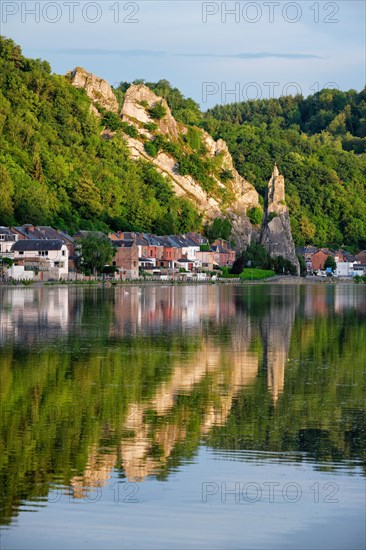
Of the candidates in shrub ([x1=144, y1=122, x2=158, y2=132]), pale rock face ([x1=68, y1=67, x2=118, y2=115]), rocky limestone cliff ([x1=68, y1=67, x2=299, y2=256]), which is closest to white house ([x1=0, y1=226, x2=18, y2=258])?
rocky limestone cliff ([x1=68, y1=67, x2=299, y2=256])

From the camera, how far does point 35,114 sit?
141625 millimetres

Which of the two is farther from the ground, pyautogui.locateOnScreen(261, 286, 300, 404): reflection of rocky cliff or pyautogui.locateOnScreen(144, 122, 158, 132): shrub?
pyautogui.locateOnScreen(144, 122, 158, 132): shrub

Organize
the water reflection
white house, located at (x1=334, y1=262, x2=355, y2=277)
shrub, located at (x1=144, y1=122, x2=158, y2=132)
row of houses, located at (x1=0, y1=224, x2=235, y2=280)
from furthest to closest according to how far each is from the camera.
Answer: white house, located at (x1=334, y1=262, x2=355, y2=277) → shrub, located at (x1=144, y1=122, x2=158, y2=132) → row of houses, located at (x1=0, y1=224, x2=235, y2=280) → the water reflection

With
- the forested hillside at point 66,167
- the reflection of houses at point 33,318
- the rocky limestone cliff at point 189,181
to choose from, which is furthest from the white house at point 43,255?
the rocky limestone cliff at point 189,181

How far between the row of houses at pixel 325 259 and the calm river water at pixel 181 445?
14206cm

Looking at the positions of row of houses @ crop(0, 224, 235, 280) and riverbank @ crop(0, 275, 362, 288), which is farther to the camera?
row of houses @ crop(0, 224, 235, 280)

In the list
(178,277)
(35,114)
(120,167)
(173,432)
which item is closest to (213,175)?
(120,167)

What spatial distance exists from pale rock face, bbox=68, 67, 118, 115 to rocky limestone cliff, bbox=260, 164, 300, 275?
100 ft

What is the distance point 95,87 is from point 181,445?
5787 inches

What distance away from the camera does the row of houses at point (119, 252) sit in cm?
9669

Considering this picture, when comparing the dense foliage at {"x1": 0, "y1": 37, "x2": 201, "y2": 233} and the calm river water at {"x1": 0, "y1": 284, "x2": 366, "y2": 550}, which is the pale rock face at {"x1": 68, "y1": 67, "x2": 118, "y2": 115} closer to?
the dense foliage at {"x1": 0, "y1": 37, "x2": 201, "y2": 233}

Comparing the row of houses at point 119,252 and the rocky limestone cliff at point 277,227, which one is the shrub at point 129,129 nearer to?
the row of houses at point 119,252

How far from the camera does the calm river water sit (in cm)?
1123

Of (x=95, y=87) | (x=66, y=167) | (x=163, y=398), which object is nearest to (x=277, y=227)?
(x=95, y=87)
